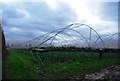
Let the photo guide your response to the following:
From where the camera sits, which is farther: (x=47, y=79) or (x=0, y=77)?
(x=47, y=79)

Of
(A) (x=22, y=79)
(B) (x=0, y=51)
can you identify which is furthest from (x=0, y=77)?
(B) (x=0, y=51)

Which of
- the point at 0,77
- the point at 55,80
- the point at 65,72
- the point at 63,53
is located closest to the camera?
the point at 0,77

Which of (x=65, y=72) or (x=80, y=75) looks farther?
(x=65, y=72)

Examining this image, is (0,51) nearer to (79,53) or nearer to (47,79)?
(47,79)

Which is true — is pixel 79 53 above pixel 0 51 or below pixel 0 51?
below

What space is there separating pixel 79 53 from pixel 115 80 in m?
15.6

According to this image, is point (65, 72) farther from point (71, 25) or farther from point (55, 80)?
point (71, 25)

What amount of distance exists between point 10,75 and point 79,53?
1514cm

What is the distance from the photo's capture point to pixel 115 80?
32.9ft

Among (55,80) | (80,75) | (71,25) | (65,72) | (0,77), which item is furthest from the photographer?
(71,25)

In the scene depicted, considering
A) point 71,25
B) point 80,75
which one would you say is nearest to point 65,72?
point 80,75

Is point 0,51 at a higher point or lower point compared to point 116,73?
higher

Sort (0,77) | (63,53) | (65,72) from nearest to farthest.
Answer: (0,77)
(65,72)
(63,53)

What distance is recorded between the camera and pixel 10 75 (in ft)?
35.8
